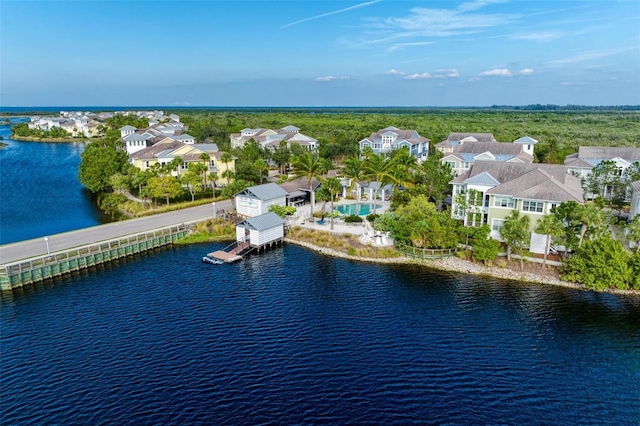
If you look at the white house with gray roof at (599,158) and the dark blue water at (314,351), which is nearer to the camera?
the dark blue water at (314,351)

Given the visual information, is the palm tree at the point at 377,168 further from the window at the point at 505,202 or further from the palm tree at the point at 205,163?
the palm tree at the point at 205,163

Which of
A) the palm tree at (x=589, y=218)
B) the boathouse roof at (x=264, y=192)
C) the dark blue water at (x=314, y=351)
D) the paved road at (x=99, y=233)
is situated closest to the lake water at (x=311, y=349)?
the dark blue water at (x=314, y=351)

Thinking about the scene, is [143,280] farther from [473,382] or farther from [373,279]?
[473,382]

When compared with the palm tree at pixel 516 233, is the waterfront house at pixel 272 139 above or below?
above

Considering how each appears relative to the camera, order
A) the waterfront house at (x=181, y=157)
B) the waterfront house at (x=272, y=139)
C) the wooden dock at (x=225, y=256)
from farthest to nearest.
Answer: the waterfront house at (x=272, y=139) < the waterfront house at (x=181, y=157) < the wooden dock at (x=225, y=256)

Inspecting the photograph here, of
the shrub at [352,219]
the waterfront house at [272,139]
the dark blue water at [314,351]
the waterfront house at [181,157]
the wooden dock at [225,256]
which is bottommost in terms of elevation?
the dark blue water at [314,351]

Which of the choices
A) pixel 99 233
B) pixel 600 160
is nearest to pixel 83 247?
pixel 99 233
